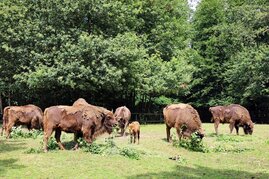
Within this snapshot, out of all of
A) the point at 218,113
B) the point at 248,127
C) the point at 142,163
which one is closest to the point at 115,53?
the point at 218,113

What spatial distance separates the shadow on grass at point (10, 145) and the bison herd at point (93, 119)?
127 centimetres

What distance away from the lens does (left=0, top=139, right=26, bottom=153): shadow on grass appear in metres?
14.9

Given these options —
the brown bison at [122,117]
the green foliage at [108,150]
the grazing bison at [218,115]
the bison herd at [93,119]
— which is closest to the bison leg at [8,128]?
the bison herd at [93,119]

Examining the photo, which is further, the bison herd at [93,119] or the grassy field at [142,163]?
the bison herd at [93,119]

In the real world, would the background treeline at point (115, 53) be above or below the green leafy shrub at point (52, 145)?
above

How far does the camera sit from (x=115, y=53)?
89.4ft

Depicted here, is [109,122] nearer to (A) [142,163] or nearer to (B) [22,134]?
(A) [142,163]

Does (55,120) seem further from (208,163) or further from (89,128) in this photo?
(208,163)

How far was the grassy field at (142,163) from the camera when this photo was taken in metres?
10.8

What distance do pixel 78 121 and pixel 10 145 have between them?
365 cm

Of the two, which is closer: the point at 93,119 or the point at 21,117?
the point at 93,119

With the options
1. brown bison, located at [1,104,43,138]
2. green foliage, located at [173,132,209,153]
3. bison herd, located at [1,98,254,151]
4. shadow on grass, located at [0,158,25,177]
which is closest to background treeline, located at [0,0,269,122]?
brown bison, located at [1,104,43,138]

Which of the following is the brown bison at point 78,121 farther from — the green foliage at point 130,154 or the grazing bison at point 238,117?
the grazing bison at point 238,117

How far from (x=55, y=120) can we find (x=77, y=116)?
2.93 feet
